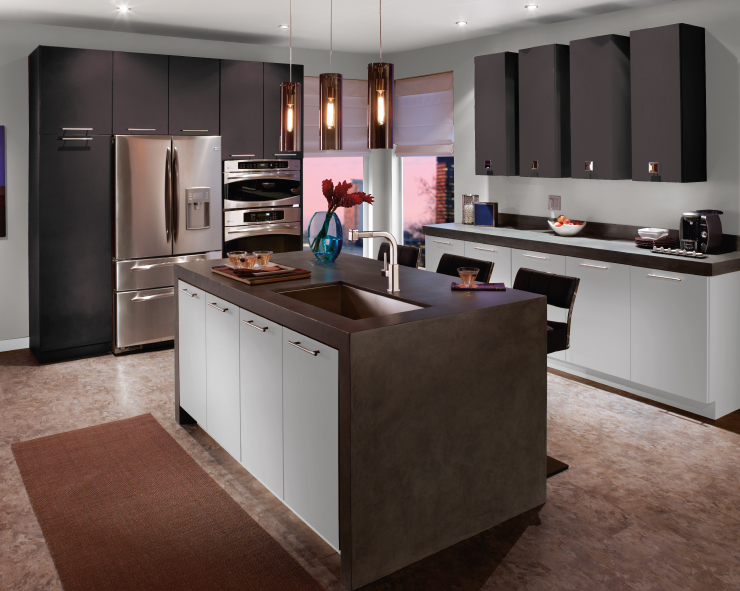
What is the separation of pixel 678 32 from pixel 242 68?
3.46 metres

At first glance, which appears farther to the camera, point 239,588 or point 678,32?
point 678,32

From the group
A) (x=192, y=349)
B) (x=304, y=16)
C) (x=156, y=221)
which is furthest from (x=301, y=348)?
(x=304, y=16)

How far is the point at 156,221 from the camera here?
5.69 m

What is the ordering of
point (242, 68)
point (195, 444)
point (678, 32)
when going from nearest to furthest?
point (195, 444) → point (678, 32) → point (242, 68)

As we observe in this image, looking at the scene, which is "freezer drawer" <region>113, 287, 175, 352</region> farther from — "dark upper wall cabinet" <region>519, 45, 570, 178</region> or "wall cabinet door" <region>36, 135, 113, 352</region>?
"dark upper wall cabinet" <region>519, 45, 570, 178</region>

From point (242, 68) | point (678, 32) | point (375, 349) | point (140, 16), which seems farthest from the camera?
point (242, 68)

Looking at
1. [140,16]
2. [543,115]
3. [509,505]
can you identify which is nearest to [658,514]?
[509,505]

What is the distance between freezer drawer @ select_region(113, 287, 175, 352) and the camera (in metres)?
5.70

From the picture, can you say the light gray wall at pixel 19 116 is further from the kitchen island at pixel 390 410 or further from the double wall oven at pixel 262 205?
the kitchen island at pixel 390 410

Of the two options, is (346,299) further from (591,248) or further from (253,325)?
(591,248)

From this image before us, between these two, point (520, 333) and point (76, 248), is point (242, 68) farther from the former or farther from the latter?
point (520, 333)

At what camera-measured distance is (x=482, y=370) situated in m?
2.85

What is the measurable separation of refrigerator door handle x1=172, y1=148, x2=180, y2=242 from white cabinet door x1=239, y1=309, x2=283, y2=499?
2.77m

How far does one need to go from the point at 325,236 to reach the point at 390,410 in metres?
1.72
